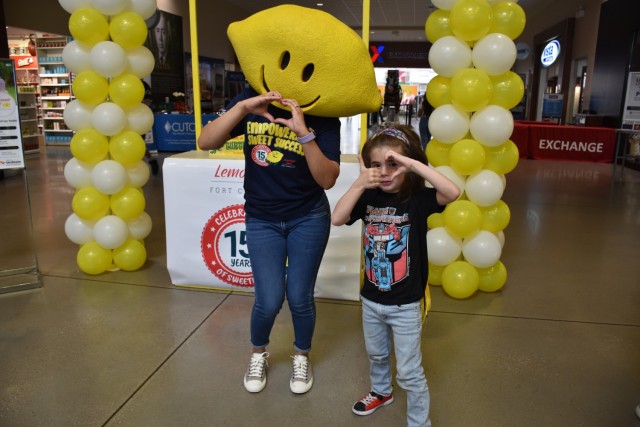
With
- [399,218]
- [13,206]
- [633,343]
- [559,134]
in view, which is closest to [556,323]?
[633,343]

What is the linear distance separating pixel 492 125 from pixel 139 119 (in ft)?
7.63

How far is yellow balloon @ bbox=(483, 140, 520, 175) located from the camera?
3.21 m

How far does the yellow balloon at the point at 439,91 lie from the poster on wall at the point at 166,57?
10244 mm

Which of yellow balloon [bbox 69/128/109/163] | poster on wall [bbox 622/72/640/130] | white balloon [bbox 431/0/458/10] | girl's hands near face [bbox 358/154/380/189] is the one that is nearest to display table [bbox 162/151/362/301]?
yellow balloon [bbox 69/128/109/163]

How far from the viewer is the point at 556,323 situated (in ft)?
9.73

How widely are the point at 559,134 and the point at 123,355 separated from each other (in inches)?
415

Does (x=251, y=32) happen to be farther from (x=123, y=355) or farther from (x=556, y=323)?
(x=556, y=323)

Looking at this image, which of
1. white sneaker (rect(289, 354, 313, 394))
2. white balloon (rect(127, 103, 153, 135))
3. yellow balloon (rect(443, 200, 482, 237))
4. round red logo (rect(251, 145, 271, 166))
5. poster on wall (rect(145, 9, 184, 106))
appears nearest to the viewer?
round red logo (rect(251, 145, 271, 166))

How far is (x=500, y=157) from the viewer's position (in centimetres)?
321

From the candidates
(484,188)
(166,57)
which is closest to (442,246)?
(484,188)

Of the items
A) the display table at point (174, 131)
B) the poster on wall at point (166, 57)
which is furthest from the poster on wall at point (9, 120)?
the poster on wall at point (166, 57)

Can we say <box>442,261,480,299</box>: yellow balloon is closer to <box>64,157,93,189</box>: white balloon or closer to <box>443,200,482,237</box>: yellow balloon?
<box>443,200,482,237</box>: yellow balloon

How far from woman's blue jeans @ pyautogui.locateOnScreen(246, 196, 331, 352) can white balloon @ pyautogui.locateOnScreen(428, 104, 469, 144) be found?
4.40ft

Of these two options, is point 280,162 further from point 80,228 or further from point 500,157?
point 80,228
